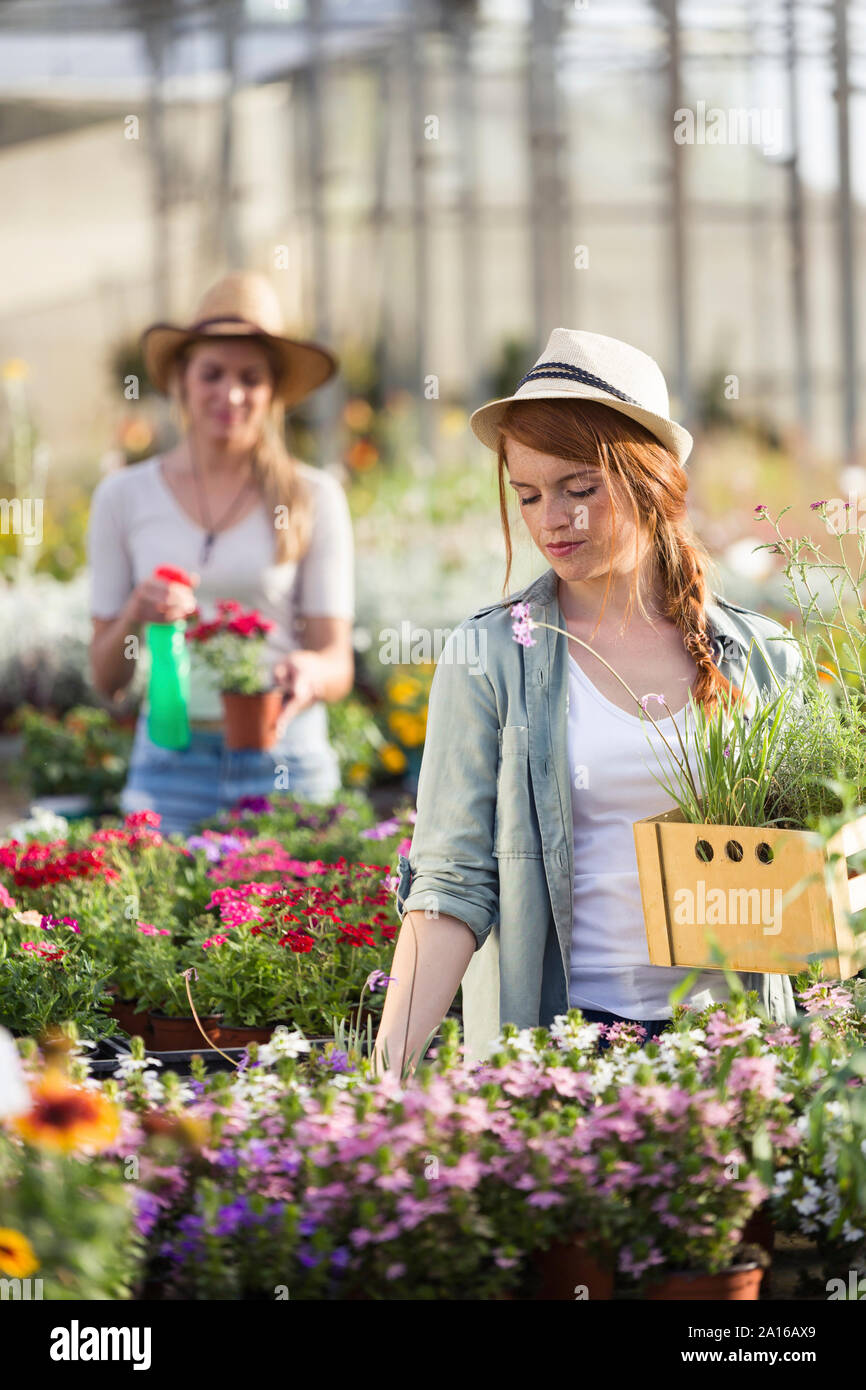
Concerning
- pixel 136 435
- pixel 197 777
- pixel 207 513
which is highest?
pixel 136 435

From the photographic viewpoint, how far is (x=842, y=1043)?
1.70 metres

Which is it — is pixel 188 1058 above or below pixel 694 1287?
above

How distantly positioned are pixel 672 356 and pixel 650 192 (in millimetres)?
1449

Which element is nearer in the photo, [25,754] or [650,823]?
[650,823]

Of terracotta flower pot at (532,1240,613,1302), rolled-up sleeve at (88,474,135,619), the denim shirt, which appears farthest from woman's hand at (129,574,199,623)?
terracotta flower pot at (532,1240,613,1302)

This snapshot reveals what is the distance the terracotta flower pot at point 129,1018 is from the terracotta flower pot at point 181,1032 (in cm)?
8

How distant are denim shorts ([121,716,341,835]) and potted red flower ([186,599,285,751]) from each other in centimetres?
13

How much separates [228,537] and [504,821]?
178 cm

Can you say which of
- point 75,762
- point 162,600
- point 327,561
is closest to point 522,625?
point 162,600

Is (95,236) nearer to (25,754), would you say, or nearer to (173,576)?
(25,754)

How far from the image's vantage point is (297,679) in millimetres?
3430

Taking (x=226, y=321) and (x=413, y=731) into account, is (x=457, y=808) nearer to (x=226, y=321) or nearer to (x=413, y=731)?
(x=226, y=321)
